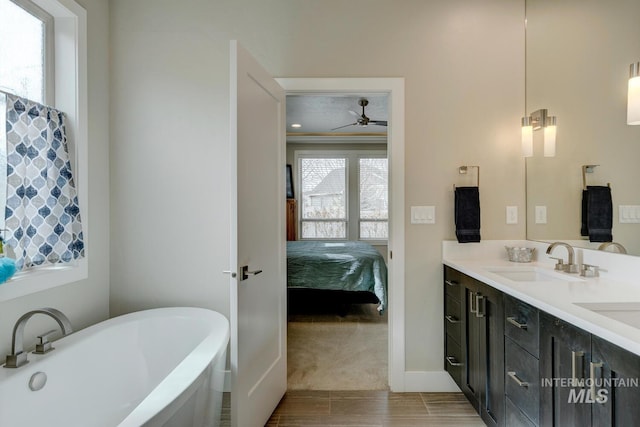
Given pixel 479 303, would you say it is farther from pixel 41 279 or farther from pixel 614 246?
pixel 41 279

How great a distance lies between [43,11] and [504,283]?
2901 mm

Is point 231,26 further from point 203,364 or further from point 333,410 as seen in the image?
point 333,410

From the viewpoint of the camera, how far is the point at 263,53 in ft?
7.38

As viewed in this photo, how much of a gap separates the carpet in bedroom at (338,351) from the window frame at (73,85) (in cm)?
169

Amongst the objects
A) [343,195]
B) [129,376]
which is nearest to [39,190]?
[129,376]

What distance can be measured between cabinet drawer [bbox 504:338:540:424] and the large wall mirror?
77cm

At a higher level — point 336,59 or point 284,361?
point 336,59

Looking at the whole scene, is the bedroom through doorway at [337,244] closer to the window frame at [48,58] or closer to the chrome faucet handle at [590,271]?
the chrome faucet handle at [590,271]

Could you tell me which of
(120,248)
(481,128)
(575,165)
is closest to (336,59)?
(481,128)

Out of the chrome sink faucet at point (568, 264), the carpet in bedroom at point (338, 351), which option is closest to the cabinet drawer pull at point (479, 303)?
the chrome sink faucet at point (568, 264)

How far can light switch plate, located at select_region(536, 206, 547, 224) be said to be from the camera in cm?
215

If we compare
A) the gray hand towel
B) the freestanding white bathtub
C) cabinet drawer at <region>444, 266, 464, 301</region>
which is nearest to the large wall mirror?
the gray hand towel

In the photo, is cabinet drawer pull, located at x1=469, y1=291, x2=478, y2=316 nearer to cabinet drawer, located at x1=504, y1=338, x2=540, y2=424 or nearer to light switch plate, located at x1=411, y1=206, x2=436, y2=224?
cabinet drawer, located at x1=504, y1=338, x2=540, y2=424

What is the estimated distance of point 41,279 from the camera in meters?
1.68
